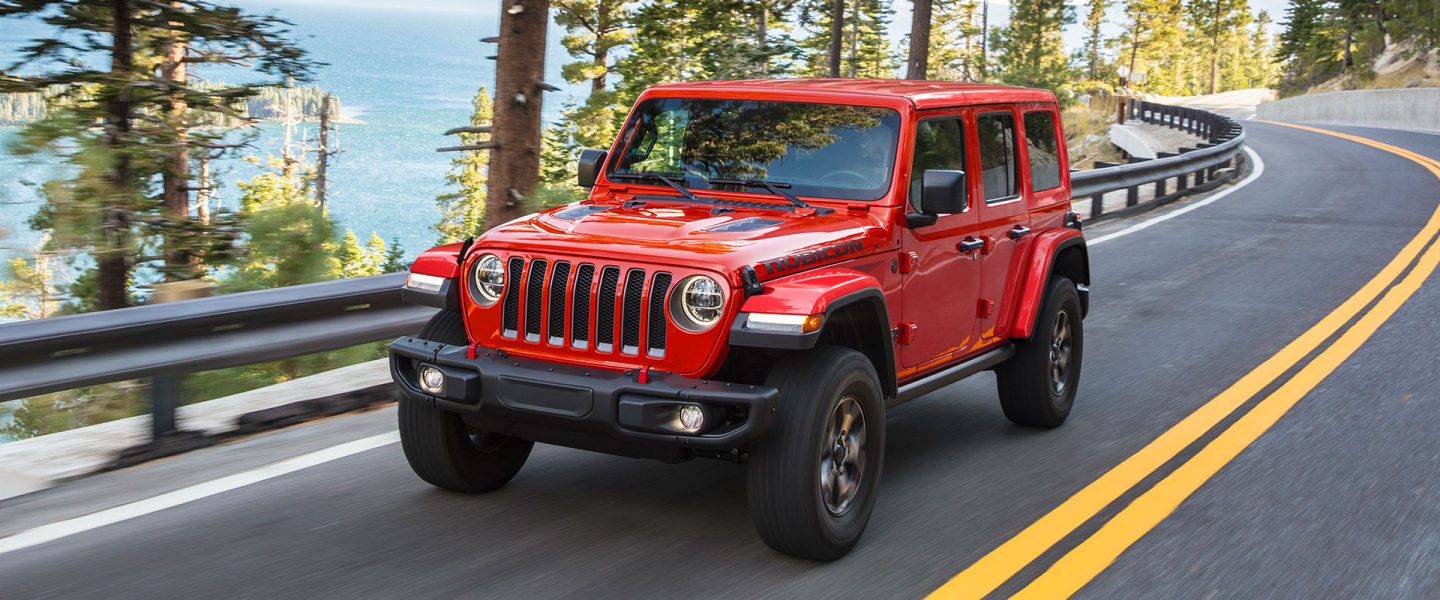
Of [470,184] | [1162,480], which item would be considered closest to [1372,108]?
[470,184]

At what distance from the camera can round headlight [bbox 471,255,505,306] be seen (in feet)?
16.1

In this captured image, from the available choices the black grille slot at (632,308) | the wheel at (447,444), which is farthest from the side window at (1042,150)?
the wheel at (447,444)

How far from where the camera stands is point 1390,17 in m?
79.0

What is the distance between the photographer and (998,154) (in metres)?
6.49

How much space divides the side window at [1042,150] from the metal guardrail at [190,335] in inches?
136

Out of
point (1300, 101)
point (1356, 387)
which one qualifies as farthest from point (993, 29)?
point (1356, 387)

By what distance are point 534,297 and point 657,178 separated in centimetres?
126

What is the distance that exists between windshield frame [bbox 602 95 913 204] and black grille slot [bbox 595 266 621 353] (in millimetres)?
1125

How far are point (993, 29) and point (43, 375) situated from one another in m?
98.2

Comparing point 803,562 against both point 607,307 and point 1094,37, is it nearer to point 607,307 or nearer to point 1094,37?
point 607,307

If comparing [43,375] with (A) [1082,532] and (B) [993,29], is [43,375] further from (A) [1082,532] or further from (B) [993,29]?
(B) [993,29]

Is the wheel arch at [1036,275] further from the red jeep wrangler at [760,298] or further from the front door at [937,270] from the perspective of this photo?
the front door at [937,270]

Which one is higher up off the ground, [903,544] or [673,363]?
[673,363]

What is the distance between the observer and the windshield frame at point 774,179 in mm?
5531
